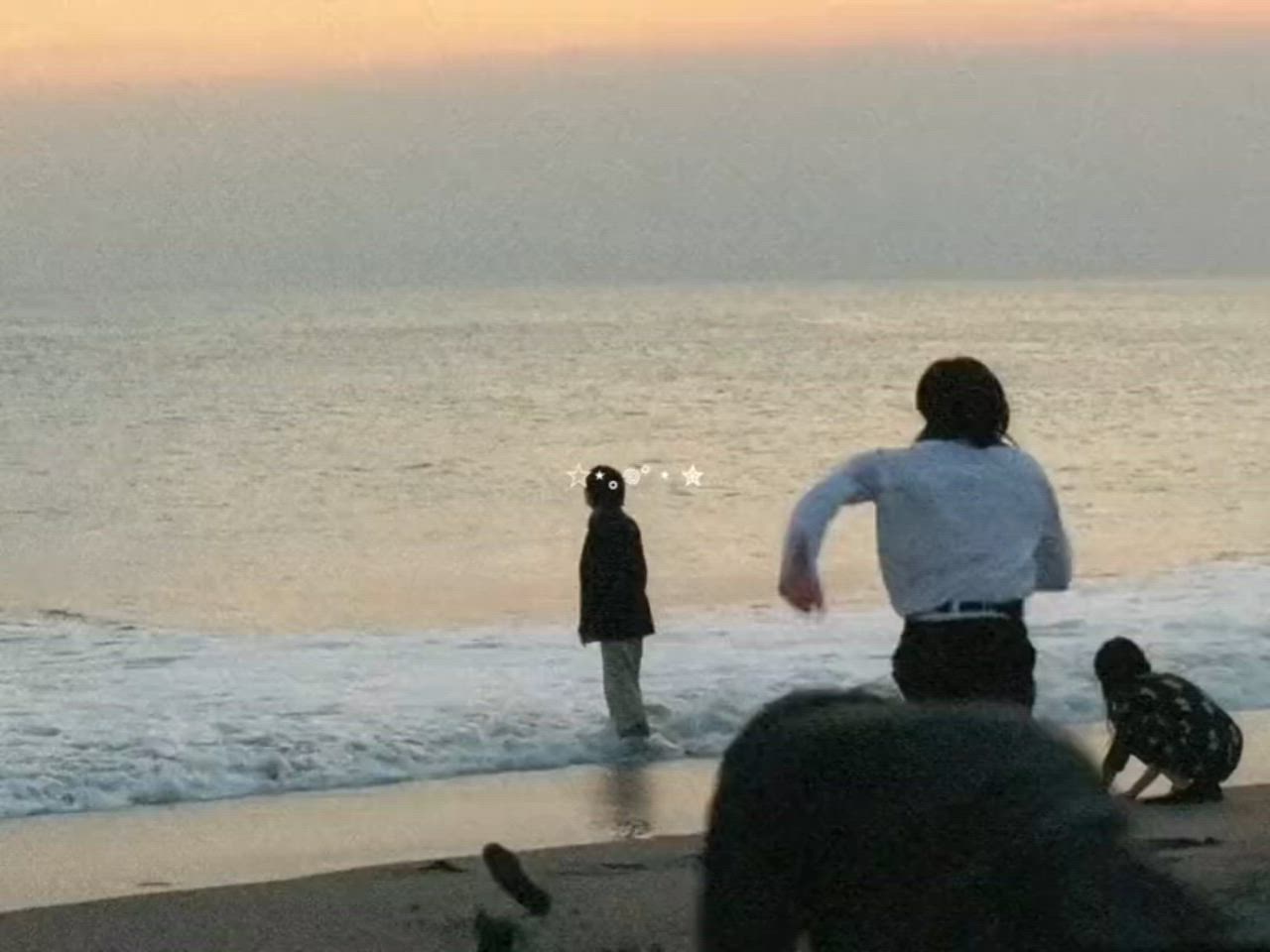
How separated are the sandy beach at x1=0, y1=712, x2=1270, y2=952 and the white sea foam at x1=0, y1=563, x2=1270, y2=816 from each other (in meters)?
0.63

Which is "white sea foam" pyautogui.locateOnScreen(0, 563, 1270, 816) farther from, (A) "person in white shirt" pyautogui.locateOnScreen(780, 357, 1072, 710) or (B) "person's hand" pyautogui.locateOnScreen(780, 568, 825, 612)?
(B) "person's hand" pyautogui.locateOnScreen(780, 568, 825, 612)

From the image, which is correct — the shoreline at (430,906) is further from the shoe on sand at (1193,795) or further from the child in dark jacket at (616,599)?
the child in dark jacket at (616,599)

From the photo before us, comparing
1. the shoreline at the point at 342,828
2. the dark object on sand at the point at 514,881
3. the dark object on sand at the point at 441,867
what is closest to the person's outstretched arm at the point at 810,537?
Result: the dark object on sand at the point at 514,881

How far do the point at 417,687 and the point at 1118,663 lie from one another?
7.44 meters

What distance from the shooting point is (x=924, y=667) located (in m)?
5.54

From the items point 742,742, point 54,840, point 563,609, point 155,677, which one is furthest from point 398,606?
point 742,742

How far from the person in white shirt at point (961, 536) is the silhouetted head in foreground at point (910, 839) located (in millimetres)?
3040

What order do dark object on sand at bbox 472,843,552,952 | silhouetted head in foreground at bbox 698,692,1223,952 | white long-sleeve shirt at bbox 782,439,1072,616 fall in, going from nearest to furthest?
silhouetted head in foreground at bbox 698,692,1223,952 → white long-sleeve shirt at bbox 782,439,1072,616 → dark object on sand at bbox 472,843,552,952

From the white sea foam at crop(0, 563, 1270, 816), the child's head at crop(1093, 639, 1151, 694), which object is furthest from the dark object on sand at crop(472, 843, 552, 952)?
the white sea foam at crop(0, 563, 1270, 816)

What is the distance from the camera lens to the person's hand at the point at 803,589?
519cm

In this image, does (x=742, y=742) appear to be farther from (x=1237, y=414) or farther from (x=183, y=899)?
(x=1237, y=414)

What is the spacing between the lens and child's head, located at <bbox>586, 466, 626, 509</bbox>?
1279 centimetres

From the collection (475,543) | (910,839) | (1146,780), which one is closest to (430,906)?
(1146,780)

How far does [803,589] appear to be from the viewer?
17.1 ft
